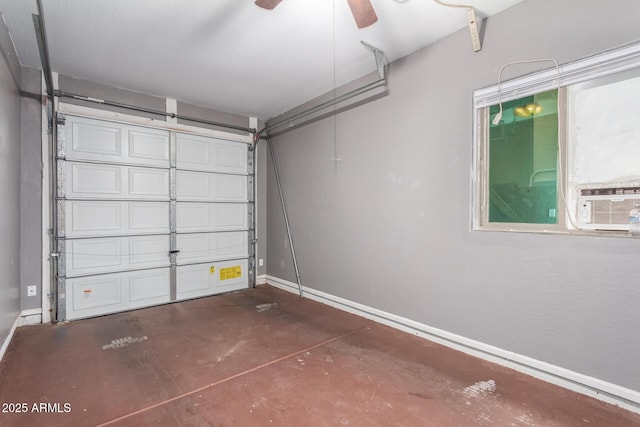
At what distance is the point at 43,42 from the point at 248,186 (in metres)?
2.80

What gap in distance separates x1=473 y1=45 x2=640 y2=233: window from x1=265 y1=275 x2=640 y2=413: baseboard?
96cm

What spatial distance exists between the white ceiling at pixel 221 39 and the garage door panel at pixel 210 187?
1.18m

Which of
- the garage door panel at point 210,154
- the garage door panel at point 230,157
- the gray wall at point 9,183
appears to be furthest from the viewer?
the garage door panel at point 230,157

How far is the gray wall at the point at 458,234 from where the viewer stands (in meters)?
1.83

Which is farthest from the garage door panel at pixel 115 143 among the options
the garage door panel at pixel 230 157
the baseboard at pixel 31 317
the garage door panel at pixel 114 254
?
the baseboard at pixel 31 317

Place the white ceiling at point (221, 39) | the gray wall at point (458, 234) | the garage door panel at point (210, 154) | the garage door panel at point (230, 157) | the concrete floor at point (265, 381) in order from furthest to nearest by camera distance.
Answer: the garage door panel at point (230, 157) → the garage door panel at point (210, 154) → the white ceiling at point (221, 39) → the gray wall at point (458, 234) → the concrete floor at point (265, 381)

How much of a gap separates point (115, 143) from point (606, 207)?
4.73m

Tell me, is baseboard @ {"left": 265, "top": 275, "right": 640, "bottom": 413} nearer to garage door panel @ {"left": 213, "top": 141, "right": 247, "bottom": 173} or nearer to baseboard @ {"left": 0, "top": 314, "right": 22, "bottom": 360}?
garage door panel @ {"left": 213, "top": 141, "right": 247, "bottom": 173}

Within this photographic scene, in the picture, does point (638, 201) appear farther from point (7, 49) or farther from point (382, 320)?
point (7, 49)

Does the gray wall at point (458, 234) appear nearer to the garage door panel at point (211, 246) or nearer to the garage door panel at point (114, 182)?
the garage door panel at point (211, 246)

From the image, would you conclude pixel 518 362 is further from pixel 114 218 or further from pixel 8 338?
pixel 114 218

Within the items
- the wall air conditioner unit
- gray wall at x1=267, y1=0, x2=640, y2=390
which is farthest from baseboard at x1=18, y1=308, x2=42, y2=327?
the wall air conditioner unit

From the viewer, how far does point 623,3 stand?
5.71 feet

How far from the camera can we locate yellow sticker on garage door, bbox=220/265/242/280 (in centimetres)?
450
